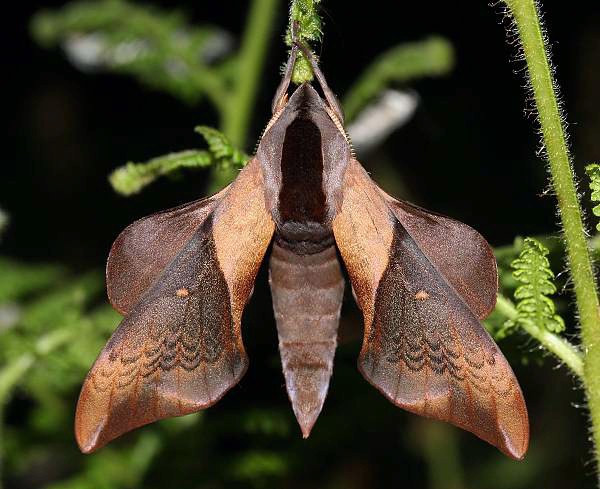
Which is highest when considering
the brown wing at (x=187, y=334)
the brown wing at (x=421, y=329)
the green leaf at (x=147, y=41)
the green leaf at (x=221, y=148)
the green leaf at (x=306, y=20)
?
the green leaf at (x=306, y=20)

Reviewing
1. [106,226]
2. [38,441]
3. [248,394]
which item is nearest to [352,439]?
[248,394]

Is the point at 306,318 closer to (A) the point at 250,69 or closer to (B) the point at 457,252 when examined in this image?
(B) the point at 457,252

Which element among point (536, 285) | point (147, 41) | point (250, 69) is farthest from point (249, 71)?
point (536, 285)

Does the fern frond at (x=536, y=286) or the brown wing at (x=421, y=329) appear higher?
the fern frond at (x=536, y=286)

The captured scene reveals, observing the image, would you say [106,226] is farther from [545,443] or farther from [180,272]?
[180,272]

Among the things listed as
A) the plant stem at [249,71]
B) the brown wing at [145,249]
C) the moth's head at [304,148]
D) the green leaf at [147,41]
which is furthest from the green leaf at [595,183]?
the green leaf at [147,41]

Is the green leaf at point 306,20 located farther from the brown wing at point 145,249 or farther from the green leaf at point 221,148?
the brown wing at point 145,249

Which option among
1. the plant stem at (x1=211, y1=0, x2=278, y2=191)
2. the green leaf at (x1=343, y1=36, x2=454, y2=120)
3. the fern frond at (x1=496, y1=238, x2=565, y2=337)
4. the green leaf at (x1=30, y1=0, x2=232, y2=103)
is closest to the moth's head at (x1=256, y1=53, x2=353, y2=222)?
the fern frond at (x1=496, y1=238, x2=565, y2=337)
